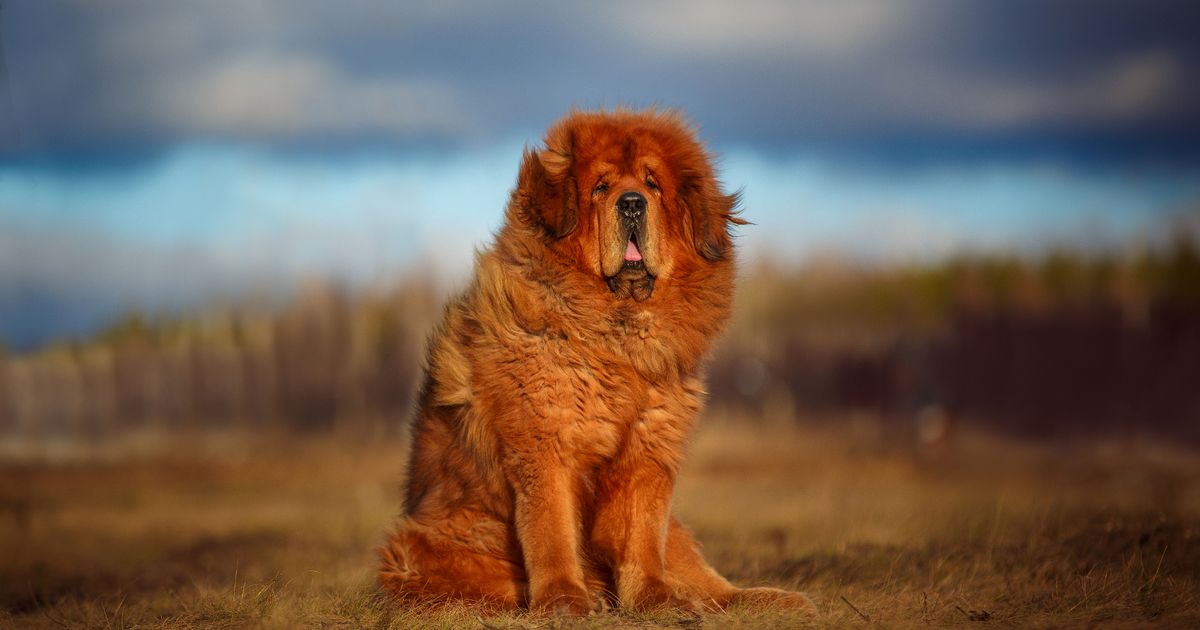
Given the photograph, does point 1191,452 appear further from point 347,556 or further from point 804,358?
point 347,556

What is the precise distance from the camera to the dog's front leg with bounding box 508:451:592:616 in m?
5.59

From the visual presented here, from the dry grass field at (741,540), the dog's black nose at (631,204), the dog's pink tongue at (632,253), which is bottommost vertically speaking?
the dry grass field at (741,540)

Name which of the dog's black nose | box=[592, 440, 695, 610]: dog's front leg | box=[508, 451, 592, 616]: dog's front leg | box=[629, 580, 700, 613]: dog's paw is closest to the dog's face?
the dog's black nose

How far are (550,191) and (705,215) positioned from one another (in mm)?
917

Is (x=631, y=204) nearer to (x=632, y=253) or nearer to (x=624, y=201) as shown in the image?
(x=624, y=201)

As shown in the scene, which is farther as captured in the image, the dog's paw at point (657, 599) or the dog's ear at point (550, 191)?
the dog's ear at point (550, 191)

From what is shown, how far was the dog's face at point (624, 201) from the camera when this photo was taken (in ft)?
19.6

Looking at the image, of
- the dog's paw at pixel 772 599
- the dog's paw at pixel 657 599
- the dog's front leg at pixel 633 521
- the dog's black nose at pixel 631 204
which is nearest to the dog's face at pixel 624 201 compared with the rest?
the dog's black nose at pixel 631 204

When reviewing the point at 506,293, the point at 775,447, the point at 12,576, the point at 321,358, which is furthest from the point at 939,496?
the point at 321,358

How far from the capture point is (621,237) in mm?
5926

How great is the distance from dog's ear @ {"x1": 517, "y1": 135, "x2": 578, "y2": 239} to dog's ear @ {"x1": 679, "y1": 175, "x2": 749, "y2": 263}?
68 centimetres

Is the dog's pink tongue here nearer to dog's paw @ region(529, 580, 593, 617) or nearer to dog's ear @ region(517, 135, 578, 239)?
dog's ear @ region(517, 135, 578, 239)

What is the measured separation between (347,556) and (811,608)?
5.62 meters

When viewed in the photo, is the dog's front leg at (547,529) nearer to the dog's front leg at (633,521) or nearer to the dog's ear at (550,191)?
the dog's front leg at (633,521)
